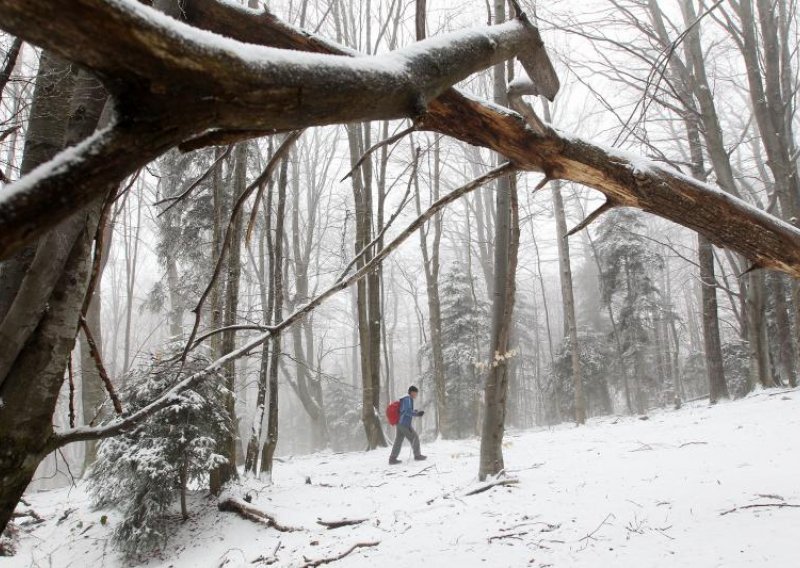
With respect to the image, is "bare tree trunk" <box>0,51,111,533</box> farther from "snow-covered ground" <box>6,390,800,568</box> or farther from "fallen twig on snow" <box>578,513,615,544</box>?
"fallen twig on snow" <box>578,513,615,544</box>

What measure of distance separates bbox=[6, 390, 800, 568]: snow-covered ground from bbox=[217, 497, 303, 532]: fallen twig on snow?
0.08 metres

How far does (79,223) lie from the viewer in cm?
201

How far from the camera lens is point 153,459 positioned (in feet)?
18.4

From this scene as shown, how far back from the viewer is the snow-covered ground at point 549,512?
3.27 metres

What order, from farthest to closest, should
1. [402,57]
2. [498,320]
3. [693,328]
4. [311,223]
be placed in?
1. [693,328]
2. [311,223]
3. [498,320]
4. [402,57]

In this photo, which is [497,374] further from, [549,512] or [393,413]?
[393,413]

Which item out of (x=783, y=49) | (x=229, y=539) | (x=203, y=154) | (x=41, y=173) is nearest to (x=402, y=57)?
(x=41, y=173)

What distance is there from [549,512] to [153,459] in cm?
443

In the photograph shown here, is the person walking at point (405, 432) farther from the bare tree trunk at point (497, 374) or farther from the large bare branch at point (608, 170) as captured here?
the large bare branch at point (608, 170)

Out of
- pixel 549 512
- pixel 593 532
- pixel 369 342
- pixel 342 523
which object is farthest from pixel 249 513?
pixel 369 342

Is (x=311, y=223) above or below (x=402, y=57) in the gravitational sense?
above

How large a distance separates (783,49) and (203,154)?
11.9 meters

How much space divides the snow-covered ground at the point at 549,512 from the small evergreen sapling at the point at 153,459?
395 mm

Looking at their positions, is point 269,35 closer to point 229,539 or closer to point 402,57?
point 402,57
